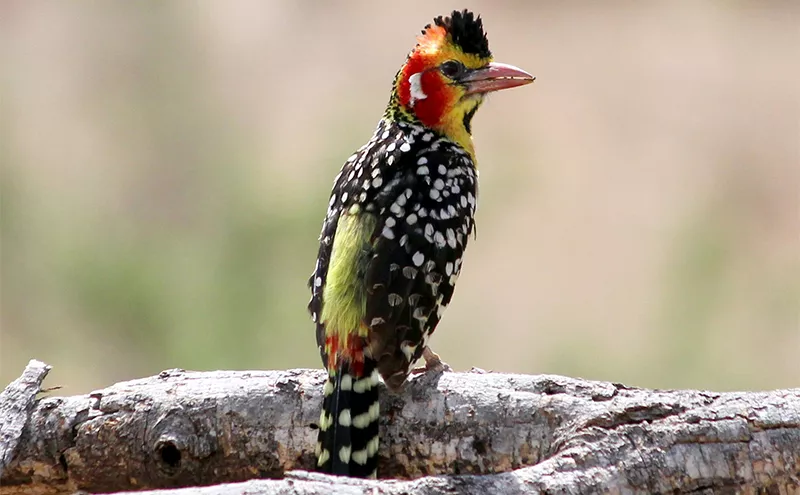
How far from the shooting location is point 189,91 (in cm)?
1041

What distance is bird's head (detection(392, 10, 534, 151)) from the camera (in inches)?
179

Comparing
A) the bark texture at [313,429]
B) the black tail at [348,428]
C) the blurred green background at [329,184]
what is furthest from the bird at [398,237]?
the blurred green background at [329,184]

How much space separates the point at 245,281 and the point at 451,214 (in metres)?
4.87

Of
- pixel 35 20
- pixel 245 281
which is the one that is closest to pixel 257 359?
pixel 245 281

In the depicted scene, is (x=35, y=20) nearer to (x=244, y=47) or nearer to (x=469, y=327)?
(x=244, y=47)

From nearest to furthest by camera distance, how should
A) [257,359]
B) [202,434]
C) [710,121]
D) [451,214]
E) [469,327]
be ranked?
[202,434] < [451,214] < [257,359] < [469,327] < [710,121]

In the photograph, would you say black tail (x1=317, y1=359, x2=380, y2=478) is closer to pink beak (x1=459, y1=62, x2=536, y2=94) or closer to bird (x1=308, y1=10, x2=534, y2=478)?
bird (x1=308, y1=10, x2=534, y2=478)

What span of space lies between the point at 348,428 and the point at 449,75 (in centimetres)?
164

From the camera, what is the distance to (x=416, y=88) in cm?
457

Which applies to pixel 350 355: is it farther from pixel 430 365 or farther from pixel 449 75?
pixel 449 75

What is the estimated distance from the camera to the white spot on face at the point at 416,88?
4.56m

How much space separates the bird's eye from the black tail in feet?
4.71

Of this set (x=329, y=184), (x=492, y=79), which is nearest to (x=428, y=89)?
(x=492, y=79)

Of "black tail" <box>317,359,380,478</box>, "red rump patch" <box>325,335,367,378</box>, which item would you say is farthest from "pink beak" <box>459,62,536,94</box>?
"black tail" <box>317,359,380,478</box>
